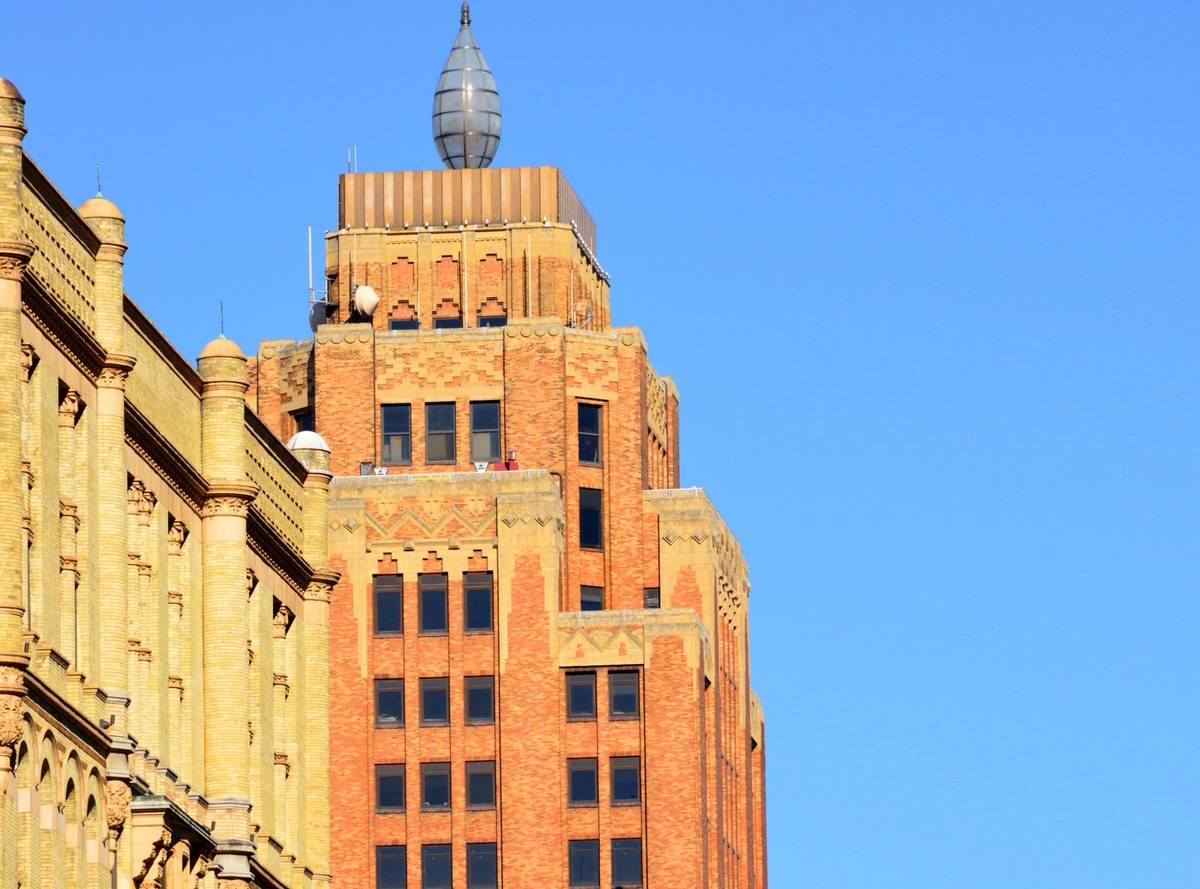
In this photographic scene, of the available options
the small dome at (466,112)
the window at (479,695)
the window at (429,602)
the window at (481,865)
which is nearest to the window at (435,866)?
the window at (481,865)

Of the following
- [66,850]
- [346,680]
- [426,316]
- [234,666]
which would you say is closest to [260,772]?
[234,666]

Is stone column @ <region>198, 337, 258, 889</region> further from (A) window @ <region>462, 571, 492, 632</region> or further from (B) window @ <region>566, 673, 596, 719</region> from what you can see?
(A) window @ <region>462, 571, 492, 632</region>

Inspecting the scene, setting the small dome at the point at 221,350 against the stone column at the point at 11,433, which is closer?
the stone column at the point at 11,433

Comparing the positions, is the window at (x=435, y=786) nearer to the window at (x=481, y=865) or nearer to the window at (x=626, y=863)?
the window at (x=481, y=865)

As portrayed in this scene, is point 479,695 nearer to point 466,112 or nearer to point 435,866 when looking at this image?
point 435,866

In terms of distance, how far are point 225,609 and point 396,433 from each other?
5134cm

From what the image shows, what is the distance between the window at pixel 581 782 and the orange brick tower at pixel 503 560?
0.30ft

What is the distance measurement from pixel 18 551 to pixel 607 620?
61.9 m

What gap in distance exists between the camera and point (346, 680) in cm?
13138

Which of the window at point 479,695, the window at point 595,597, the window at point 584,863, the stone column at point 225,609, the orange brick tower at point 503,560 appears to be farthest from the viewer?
the window at point 595,597

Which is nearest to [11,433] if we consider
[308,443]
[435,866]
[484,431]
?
[308,443]

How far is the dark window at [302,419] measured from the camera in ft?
454

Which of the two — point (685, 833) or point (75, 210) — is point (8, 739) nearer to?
point (75, 210)

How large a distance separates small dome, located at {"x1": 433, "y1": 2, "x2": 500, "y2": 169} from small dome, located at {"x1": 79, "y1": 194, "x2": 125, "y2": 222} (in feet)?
218
